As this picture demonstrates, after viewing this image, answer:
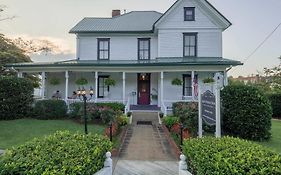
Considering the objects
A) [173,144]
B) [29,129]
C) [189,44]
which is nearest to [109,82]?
[189,44]

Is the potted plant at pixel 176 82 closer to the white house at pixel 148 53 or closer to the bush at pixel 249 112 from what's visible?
the white house at pixel 148 53

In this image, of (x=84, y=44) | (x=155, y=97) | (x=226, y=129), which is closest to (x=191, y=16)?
(x=155, y=97)

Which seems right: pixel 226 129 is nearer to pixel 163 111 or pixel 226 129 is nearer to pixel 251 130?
pixel 251 130

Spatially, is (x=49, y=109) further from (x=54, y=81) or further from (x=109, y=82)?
(x=109, y=82)

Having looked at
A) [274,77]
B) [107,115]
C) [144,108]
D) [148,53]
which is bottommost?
A: [107,115]

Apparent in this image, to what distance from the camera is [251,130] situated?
12914 mm

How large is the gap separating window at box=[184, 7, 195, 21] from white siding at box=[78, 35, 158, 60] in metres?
3.26

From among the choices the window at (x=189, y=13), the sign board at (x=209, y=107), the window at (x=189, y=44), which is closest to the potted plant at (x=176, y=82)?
the window at (x=189, y=44)

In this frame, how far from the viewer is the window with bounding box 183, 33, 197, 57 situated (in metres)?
21.6

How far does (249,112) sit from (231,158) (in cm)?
919

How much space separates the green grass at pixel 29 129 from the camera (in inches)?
469

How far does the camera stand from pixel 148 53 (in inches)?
899

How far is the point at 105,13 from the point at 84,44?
10.6 m

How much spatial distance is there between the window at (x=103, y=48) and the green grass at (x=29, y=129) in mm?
8547
